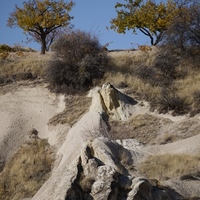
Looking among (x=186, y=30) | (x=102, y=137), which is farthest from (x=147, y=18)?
(x=102, y=137)

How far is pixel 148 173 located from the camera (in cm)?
1728

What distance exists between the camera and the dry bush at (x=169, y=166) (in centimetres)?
1683

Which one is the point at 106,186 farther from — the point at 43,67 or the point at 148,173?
the point at 43,67

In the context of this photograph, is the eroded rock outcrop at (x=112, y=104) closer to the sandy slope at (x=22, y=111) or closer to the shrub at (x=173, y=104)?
the shrub at (x=173, y=104)

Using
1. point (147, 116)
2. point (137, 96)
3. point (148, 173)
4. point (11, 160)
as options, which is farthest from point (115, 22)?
point (148, 173)

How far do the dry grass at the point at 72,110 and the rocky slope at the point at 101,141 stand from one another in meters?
0.31

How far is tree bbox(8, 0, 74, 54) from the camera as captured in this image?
132ft

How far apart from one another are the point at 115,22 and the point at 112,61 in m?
7.96

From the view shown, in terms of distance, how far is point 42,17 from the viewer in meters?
40.4

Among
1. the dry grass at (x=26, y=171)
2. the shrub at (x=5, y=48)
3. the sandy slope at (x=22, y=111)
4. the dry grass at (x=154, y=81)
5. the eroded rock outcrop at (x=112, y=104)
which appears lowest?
the dry grass at (x=26, y=171)

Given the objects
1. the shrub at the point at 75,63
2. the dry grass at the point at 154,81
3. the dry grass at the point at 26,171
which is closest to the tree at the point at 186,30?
the dry grass at the point at 154,81

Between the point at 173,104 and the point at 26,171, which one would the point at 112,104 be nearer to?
the point at 173,104

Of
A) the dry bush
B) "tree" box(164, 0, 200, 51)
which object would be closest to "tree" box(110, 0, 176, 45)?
"tree" box(164, 0, 200, 51)

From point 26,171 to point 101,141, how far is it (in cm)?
606
